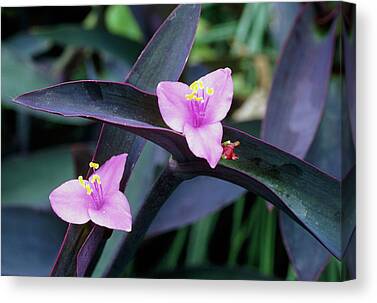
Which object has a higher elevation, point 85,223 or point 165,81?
point 165,81

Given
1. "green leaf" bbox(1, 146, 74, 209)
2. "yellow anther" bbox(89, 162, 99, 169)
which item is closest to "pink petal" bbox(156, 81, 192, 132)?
"yellow anther" bbox(89, 162, 99, 169)


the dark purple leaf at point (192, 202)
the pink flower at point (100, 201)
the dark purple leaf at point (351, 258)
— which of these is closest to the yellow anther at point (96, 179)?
the pink flower at point (100, 201)

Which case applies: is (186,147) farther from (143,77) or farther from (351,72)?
(351,72)

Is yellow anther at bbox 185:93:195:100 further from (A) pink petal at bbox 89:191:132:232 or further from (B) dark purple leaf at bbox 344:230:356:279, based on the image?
(B) dark purple leaf at bbox 344:230:356:279

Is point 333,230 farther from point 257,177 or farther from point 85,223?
point 85,223

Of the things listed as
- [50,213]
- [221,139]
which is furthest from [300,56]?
[50,213]

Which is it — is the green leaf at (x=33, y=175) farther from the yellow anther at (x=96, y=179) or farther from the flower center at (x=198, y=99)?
the flower center at (x=198, y=99)

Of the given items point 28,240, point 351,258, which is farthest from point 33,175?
point 351,258
